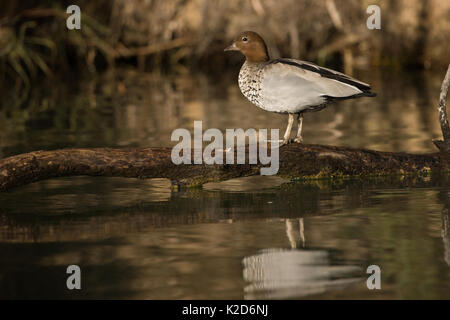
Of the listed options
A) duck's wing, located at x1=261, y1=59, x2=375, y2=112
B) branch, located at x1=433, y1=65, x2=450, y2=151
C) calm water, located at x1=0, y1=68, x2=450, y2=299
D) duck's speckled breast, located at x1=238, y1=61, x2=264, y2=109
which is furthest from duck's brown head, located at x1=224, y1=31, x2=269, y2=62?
branch, located at x1=433, y1=65, x2=450, y2=151

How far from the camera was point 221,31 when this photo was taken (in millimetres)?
21906

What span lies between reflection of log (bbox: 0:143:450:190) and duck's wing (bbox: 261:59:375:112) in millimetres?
464

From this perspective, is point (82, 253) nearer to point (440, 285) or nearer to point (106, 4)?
point (440, 285)

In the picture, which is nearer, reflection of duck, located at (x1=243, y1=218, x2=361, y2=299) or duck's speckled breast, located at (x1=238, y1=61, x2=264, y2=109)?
reflection of duck, located at (x1=243, y1=218, x2=361, y2=299)

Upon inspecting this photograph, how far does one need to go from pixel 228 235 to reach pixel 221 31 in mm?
15976

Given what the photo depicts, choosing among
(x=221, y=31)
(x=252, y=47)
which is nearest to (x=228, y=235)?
(x=252, y=47)

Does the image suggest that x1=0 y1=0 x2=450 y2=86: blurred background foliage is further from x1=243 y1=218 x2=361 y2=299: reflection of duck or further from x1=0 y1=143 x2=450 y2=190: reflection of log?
x1=243 y1=218 x2=361 y2=299: reflection of duck

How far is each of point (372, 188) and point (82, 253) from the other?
9.50 feet

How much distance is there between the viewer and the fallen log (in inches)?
292

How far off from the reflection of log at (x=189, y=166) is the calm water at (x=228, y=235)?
133 mm

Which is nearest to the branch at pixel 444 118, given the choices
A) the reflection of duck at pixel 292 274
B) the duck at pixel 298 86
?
the duck at pixel 298 86

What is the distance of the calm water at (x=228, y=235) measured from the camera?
16.7 feet

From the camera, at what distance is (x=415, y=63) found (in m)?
22.1

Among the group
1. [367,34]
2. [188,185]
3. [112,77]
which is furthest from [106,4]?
[188,185]
